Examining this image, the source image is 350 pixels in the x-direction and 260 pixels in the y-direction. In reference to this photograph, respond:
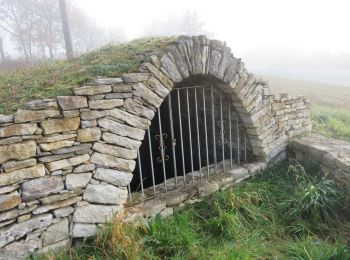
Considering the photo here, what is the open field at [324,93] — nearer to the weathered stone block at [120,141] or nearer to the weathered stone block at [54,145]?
the weathered stone block at [120,141]

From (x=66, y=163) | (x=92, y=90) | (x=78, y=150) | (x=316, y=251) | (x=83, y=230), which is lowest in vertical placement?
(x=316, y=251)

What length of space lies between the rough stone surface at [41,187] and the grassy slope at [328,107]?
420 centimetres

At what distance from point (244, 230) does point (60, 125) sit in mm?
2365

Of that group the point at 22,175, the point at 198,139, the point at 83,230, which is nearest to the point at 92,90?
the point at 22,175

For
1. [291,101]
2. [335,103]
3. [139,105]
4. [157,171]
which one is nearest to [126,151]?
[139,105]

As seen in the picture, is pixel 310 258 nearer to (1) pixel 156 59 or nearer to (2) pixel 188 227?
(2) pixel 188 227

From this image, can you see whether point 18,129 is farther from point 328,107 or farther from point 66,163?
point 328,107

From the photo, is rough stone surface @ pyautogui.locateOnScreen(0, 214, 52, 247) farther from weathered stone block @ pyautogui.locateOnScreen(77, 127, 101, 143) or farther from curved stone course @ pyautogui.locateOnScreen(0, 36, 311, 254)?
weathered stone block @ pyautogui.locateOnScreen(77, 127, 101, 143)

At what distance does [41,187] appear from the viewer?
282cm

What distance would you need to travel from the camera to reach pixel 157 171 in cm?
597

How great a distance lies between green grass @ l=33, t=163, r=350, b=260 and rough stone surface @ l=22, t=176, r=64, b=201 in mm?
585

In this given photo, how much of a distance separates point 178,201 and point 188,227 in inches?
16.4

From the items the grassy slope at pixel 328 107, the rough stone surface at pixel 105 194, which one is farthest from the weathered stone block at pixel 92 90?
the grassy slope at pixel 328 107

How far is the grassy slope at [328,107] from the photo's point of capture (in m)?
6.76
